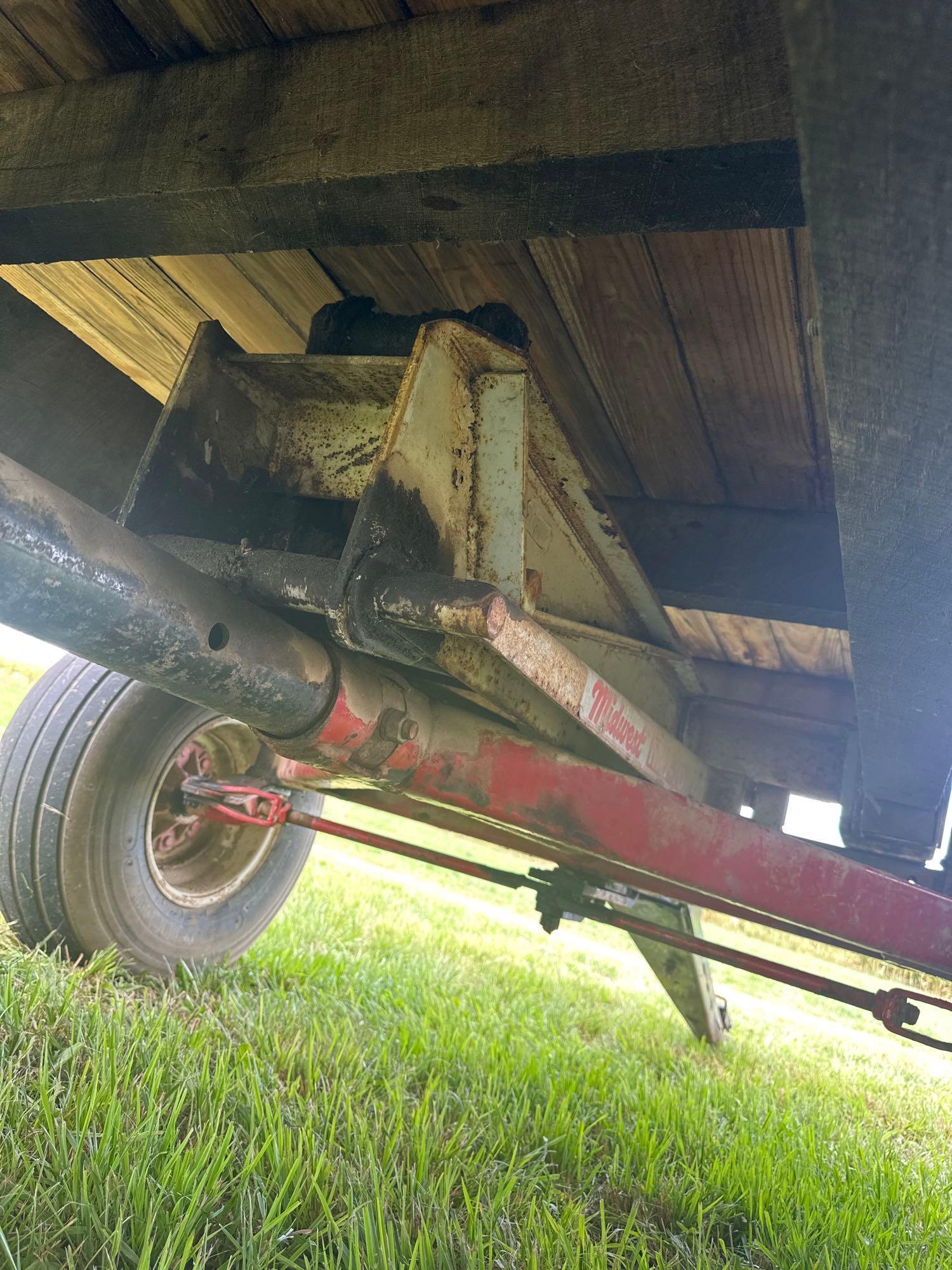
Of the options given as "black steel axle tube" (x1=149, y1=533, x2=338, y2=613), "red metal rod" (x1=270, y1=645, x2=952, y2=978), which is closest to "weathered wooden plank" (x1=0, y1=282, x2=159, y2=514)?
"black steel axle tube" (x1=149, y1=533, x2=338, y2=613)

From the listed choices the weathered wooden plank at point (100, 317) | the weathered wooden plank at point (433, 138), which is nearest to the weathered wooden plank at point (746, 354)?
the weathered wooden plank at point (433, 138)

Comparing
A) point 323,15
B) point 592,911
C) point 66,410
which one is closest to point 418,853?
point 592,911

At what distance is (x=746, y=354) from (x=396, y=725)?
102 centimetres

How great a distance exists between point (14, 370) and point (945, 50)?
5.66 feet

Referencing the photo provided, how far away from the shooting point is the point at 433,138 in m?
1.15

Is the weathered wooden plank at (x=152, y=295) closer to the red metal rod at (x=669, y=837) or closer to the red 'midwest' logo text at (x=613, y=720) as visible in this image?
the red metal rod at (x=669, y=837)

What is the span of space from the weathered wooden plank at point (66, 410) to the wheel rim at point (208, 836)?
3.94 feet

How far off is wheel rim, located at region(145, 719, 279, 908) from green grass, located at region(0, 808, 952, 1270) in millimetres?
318

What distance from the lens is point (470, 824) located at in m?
2.38

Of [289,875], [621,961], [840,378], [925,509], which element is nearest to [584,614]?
[925,509]

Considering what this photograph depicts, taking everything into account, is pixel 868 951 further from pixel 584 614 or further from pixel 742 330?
pixel 742 330

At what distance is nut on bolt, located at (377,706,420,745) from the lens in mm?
1562

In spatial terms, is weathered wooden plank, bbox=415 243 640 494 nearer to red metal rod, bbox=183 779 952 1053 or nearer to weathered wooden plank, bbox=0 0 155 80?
weathered wooden plank, bbox=0 0 155 80

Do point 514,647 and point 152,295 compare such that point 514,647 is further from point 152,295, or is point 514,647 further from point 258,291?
point 152,295
